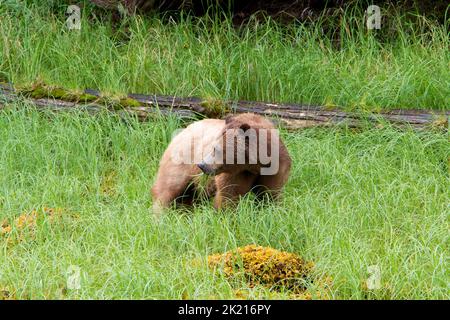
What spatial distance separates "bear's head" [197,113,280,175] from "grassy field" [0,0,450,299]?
0.29 meters

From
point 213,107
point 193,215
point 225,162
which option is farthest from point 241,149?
point 213,107

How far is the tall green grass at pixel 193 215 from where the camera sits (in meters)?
5.01

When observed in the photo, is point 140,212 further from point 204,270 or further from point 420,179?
point 420,179

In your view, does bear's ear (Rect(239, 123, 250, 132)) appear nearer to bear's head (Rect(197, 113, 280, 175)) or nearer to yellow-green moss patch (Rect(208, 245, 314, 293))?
bear's head (Rect(197, 113, 280, 175))

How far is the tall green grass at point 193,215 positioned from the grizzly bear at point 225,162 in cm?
13

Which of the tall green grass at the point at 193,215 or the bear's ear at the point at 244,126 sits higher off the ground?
the bear's ear at the point at 244,126

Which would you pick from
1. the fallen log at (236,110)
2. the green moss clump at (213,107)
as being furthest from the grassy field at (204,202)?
the green moss clump at (213,107)

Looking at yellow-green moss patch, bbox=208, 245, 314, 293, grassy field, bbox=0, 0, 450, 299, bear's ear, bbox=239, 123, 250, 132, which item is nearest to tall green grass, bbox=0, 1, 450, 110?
grassy field, bbox=0, 0, 450, 299

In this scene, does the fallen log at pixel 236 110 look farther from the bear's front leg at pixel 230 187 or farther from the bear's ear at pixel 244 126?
the bear's ear at pixel 244 126

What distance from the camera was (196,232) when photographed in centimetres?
568

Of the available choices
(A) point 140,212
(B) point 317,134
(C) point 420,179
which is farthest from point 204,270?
(B) point 317,134

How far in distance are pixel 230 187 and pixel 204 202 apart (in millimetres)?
390

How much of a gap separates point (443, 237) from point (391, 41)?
13.8ft

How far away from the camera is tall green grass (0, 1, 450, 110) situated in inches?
325
